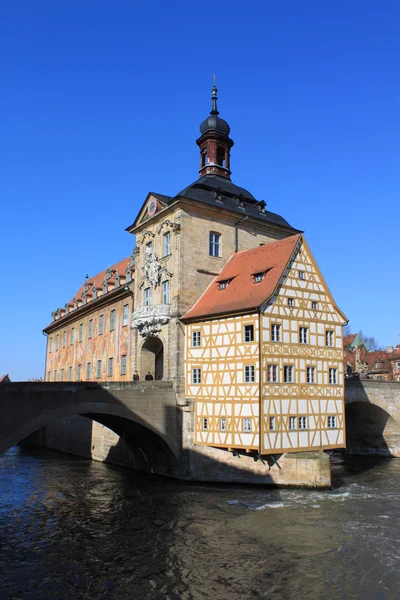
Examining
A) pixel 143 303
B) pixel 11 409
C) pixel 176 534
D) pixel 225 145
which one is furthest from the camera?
pixel 225 145

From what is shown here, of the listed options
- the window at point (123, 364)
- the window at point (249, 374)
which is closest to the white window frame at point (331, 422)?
the window at point (249, 374)

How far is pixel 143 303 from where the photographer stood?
31594 mm

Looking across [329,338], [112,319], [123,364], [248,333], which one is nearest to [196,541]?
[248,333]

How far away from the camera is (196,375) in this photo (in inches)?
1061

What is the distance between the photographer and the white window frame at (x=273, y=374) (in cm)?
2394

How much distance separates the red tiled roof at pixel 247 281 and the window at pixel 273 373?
9.39ft

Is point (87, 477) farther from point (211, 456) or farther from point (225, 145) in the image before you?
point (225, 145)

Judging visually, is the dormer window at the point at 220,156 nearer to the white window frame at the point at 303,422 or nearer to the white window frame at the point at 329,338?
the white window frame at the point at 329,338

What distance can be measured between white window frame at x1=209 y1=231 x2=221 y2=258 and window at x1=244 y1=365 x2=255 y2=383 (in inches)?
324

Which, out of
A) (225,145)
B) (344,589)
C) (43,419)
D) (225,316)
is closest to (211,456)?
(225,316)

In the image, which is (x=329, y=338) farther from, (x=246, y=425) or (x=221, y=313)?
(x=246, y=425)

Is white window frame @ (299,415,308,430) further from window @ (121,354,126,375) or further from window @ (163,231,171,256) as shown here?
window @ (121,354,126,375)

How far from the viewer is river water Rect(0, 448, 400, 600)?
13.4 m

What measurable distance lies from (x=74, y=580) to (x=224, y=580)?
3.92 meters
